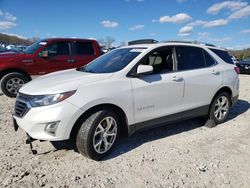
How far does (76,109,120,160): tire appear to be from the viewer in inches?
136

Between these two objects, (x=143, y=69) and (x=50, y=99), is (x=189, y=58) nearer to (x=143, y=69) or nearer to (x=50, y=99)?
(x=143, y=69)

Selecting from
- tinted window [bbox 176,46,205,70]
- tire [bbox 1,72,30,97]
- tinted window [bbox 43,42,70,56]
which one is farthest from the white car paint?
tinted window [bbox 43,42,70,56]

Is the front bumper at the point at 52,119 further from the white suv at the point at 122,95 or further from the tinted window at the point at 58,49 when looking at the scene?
the tinted window at the point at 58,49

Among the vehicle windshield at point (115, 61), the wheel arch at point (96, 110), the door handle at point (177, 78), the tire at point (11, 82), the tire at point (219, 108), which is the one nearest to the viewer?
the wheel arch at point (96, 110)

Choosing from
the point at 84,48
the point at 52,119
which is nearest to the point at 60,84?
the point at 52,119

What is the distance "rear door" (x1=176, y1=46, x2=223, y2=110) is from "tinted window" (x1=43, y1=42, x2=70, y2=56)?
4.59 meters

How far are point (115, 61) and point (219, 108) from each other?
8.45ft

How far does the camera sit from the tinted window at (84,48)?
8405 mm

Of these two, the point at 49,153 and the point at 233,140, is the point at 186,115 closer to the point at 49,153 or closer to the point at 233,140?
the point at 233,140

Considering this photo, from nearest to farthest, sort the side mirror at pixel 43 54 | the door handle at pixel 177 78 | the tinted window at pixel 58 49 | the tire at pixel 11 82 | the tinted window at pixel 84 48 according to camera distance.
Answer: the door handle at pixel 177 78
the tire at pixel 11 82
the side mirror at pixel 43 54
the tinted window at pixel 58 49
the tinted window at pixel 84 48

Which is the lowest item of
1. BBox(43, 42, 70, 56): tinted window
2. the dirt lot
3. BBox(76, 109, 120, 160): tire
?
the dirt lot

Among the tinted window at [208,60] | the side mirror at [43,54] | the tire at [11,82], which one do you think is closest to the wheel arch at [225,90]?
the tinted window at [208,60]

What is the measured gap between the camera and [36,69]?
303 inches

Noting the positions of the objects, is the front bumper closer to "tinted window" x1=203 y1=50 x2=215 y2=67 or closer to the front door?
the front door
